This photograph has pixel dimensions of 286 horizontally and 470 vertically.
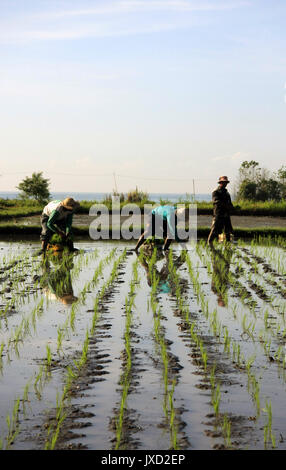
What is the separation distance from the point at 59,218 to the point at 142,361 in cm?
622

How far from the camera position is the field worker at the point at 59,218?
998cm

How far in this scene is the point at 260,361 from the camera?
4535 millimetres

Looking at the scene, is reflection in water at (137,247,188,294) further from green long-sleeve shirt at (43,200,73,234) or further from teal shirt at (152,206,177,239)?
green long-sleeve shirt at (43,200,73,234)

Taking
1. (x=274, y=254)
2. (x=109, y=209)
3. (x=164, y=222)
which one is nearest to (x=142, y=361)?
(x=164, y=222)

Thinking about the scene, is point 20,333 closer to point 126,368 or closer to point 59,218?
point 126,368

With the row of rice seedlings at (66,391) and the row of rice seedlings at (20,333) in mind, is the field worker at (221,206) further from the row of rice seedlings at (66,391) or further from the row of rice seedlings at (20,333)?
the row of rice seedlings at (20,333)

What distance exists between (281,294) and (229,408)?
373 centimetres

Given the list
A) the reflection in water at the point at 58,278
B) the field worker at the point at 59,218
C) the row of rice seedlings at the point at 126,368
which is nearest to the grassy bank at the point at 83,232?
the field worker at the point at 59,218

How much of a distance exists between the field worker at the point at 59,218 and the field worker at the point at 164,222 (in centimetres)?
119

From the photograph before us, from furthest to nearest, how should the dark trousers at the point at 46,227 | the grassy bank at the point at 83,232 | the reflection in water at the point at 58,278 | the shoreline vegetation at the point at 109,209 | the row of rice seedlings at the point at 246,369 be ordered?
1. the shoreline vegetation at the point at 109,209
2. the grassy bank at the point at 83,232
3. the dark trousers at the point at 46,227
4. the reflection in water at the point at 58,278
5. the row of rice seedlings at the point at 246,369

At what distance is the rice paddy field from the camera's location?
3.26m

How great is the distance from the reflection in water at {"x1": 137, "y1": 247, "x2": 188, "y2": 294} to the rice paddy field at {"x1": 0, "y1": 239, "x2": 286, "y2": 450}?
5 centimetres
